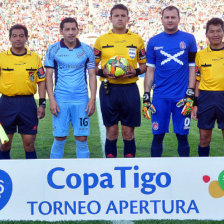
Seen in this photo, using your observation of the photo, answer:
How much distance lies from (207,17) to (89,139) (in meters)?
22.3

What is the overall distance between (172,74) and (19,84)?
1531mm

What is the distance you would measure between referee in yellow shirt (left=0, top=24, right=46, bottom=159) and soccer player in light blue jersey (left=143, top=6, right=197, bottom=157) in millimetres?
1170

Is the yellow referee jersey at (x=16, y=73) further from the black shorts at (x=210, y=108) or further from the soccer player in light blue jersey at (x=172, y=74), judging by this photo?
the black shorts at (x=210, y=108)

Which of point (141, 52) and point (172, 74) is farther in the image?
point (141, 52)

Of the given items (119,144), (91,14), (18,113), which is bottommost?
(119,144)

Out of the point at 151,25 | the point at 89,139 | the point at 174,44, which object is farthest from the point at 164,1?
the point at 174,44

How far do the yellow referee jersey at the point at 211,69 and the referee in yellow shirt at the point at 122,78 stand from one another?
61 cm

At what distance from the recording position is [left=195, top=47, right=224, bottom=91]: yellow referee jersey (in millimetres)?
3980

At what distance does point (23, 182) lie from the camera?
298 centimetres

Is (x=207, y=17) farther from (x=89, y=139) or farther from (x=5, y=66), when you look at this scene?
(x=5, y=66)

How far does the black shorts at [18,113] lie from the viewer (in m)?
4.04

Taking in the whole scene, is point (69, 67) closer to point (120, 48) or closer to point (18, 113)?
point (120, 48)

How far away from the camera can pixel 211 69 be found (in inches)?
157

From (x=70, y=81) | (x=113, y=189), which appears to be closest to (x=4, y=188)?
(x=113, y=189)
